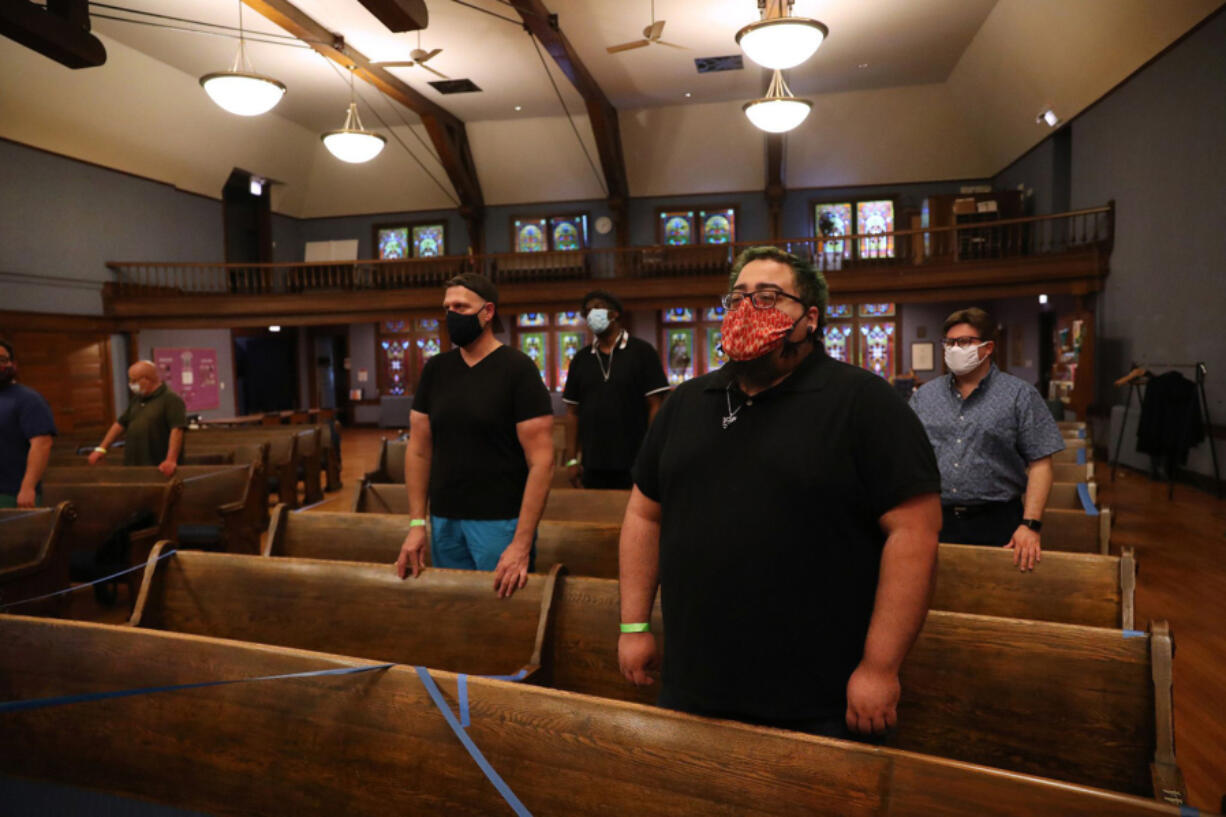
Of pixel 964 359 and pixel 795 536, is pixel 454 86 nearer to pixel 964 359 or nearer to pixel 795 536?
pixel 964 359

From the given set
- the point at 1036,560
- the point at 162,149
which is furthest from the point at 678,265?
the point at 1036,560

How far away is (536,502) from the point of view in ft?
7.26

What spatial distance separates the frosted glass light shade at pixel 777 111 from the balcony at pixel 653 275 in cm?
243

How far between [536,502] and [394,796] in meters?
0.92

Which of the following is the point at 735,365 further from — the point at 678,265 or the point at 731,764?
the point at 678,265

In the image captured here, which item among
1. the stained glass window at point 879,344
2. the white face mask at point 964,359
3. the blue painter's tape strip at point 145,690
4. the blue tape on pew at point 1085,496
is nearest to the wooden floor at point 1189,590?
Answer: the blue tape on pew at point 1085,496

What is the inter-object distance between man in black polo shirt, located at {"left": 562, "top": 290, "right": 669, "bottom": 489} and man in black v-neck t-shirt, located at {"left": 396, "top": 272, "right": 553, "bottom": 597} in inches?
40.1

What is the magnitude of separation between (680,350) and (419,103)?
21.2ft

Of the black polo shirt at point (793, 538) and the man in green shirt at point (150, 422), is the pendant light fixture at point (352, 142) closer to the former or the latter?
the man in green shirt at point (150, 422)

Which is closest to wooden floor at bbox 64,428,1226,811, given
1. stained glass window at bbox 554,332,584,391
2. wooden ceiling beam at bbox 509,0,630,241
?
wooden ceiling beam at bbox 509,0,630,241

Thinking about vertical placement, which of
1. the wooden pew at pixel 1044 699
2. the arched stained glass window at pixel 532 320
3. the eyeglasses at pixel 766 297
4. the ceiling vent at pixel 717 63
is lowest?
the wooden pew at pixel 1044 699

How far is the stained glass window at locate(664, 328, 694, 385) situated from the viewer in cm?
1477

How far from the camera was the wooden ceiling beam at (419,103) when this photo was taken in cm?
913

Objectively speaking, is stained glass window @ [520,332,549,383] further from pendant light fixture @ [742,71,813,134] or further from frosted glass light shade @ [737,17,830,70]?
frosted glass light shade @ [737,17,830,70]
